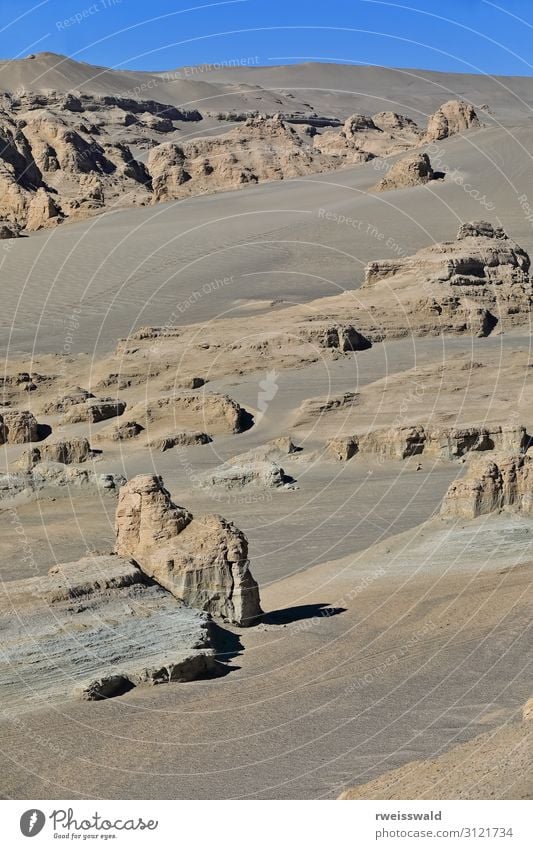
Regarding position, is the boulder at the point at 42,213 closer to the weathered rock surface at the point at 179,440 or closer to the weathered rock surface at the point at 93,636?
the weathered rock surface at the point at 179,440

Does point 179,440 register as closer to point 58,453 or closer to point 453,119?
point 58,453

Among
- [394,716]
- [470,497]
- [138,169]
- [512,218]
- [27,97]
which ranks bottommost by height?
[394,716]

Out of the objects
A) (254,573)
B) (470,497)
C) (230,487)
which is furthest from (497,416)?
(254,573)

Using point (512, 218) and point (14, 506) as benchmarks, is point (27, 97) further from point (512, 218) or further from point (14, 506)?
point (14, 506)

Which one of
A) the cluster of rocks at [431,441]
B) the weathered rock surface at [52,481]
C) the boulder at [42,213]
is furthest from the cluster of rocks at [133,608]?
the boulder at [42,213]

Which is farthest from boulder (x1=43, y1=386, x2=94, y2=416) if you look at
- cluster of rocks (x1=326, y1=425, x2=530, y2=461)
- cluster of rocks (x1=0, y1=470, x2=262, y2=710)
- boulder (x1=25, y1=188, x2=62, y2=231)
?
boulder (x1=25, y1=188, x2=62, y2=231)
